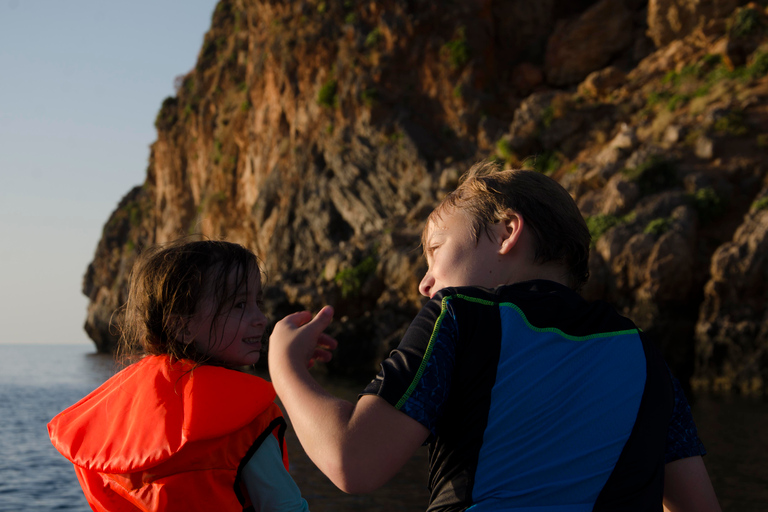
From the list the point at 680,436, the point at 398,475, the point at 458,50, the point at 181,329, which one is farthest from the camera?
the point at 458,50

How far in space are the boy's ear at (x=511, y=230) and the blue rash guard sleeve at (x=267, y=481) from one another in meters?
0.85

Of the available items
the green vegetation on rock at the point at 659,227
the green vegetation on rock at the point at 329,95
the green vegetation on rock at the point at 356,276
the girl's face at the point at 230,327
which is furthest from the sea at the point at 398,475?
the green vegetation on rock at the point at 329,95

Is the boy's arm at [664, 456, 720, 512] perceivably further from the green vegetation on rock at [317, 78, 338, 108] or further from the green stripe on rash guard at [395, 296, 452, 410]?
the green vegetation on rock at [317, 78, 338, 108]

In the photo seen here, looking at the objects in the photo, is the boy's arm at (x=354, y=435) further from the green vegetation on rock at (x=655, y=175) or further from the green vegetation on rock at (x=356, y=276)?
the green vegetation on rock at (x=356, y=276)

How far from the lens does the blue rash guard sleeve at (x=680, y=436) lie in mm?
1575

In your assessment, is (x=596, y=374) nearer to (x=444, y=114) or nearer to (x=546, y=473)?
(x=546, y=473)

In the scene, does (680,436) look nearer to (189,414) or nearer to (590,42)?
(189,414)

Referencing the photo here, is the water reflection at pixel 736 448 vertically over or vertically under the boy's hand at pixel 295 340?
under

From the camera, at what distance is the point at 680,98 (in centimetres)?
2130

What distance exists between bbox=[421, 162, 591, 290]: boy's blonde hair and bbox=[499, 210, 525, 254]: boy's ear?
0.01 metres

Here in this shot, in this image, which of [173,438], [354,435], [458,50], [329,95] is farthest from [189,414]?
[329,95]

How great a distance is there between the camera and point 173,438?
165 cm

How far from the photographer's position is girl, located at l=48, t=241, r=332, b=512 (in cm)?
167

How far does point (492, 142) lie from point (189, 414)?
25983 mm
